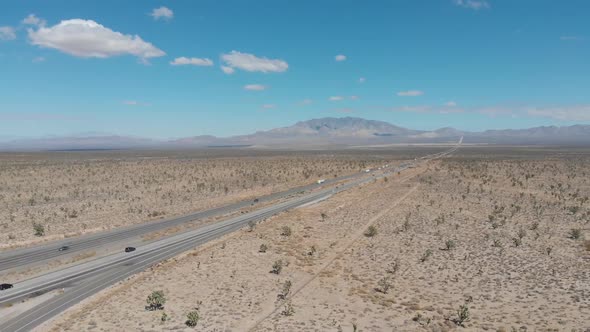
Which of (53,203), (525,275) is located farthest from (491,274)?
(53,203)

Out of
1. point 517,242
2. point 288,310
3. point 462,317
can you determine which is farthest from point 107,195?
point 462,317

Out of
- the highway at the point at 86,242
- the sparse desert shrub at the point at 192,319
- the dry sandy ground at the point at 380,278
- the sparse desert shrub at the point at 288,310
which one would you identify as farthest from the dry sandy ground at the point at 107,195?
the sparse desert shrub at the point at 288,310

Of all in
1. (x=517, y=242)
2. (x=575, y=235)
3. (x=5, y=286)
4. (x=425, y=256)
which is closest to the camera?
(x=5, y=286)

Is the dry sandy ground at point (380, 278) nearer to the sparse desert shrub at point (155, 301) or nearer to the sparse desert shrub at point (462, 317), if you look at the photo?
the sparse desert shrub at point (462, 317)

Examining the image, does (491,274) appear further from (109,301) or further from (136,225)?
(136,225)

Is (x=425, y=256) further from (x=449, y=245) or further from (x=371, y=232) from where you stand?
(x=371, y=232)
